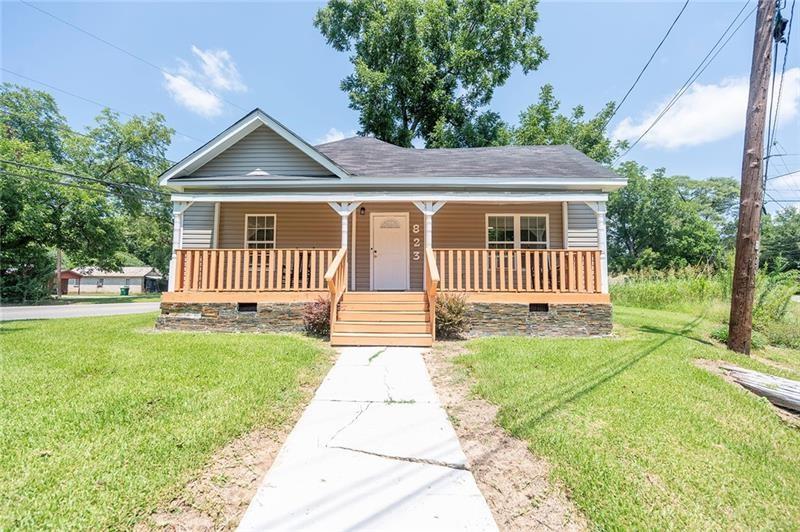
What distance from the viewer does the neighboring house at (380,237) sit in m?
7.23

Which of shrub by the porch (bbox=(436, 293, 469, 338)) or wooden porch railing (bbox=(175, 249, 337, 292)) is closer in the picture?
shrub by the porch (bbox=(436, 293, 469, 338))

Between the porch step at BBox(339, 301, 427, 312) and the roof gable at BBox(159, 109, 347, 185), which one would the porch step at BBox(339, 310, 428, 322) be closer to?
the porch step at BBox(339, 301, 427, 312)

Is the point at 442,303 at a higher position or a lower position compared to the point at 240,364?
higher

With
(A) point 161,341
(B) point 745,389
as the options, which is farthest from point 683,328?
(A) point 161,341

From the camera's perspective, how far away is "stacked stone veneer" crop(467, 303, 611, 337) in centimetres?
716

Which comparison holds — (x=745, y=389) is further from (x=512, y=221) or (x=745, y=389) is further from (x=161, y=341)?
(x=161, y=341)

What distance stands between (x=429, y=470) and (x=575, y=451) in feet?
3.55

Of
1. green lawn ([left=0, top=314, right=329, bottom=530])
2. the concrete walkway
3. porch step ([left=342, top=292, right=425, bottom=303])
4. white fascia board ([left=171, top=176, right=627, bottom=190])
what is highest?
white fascia board ([left=171, top=176, right=627, bottom=190])

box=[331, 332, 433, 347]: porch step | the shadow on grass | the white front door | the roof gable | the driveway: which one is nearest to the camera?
the shadow on grass

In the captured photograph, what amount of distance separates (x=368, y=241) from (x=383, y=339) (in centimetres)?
403

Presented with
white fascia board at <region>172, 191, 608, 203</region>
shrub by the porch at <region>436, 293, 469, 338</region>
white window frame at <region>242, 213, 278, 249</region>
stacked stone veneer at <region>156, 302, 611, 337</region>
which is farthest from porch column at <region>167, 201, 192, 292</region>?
shrub by the porch at <region>436, 293, 469, 338</region>

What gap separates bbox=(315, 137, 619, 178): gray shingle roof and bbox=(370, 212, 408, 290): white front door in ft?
4.64

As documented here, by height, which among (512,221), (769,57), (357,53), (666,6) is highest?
(357,53)

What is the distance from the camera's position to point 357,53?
2123 cm
